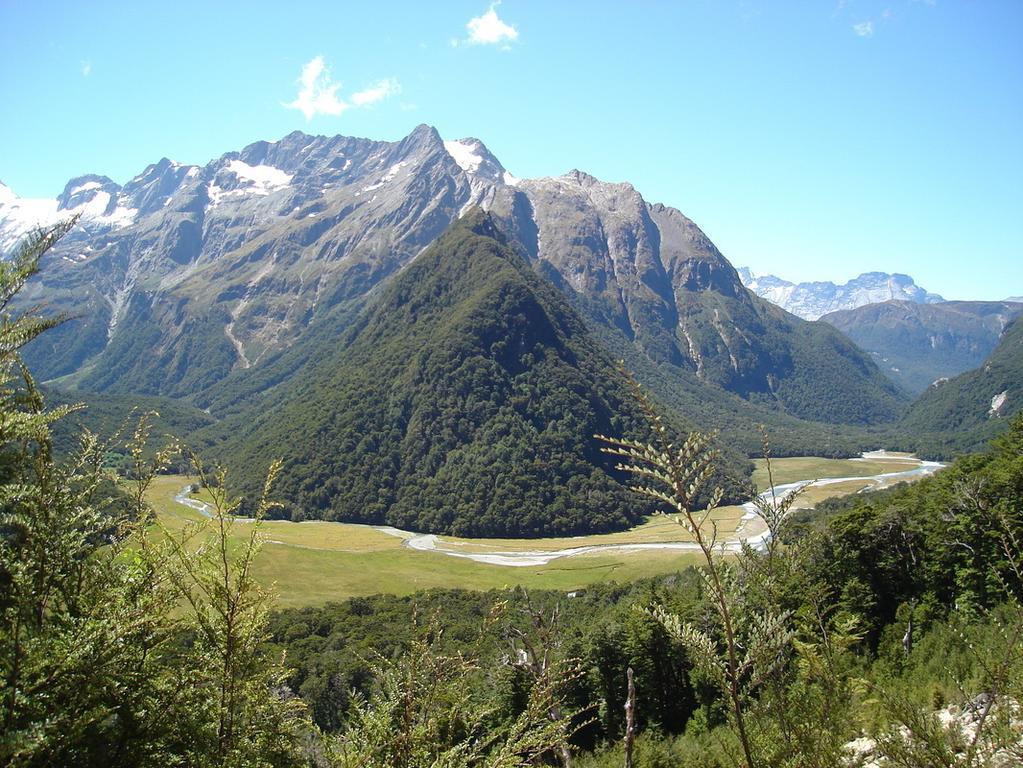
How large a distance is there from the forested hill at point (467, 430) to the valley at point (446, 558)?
906 centimetres

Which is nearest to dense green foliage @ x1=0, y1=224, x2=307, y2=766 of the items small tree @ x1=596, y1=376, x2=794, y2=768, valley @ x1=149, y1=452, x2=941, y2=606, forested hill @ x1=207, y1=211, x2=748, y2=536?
small tree @ x1=596, y1=376, x2=794, y2=768

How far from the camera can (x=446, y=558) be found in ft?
339

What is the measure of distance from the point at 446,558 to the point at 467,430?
57763mm

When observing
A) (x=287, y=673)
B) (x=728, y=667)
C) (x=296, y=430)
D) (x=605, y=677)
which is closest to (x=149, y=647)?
(x=287, y=673)

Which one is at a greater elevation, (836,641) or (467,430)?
(467,430)

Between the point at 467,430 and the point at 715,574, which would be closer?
the point at 715,574

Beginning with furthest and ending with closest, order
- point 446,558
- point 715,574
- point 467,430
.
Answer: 1. point 467,430
2. point 446,558
3. point 715,574

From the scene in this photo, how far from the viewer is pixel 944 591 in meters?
33.3

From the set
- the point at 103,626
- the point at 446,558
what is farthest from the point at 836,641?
the point at 446,558

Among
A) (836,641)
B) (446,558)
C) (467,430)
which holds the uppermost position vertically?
(467,430)

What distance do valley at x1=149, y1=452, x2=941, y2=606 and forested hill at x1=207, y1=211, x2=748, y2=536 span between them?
29.7 ft

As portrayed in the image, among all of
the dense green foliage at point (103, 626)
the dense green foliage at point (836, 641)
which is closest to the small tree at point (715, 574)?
the dense green foliage at point (836, 641)

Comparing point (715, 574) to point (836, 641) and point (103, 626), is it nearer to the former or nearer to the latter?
point (836, 641)

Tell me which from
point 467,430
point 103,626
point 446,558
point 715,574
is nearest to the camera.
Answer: point 715,574
